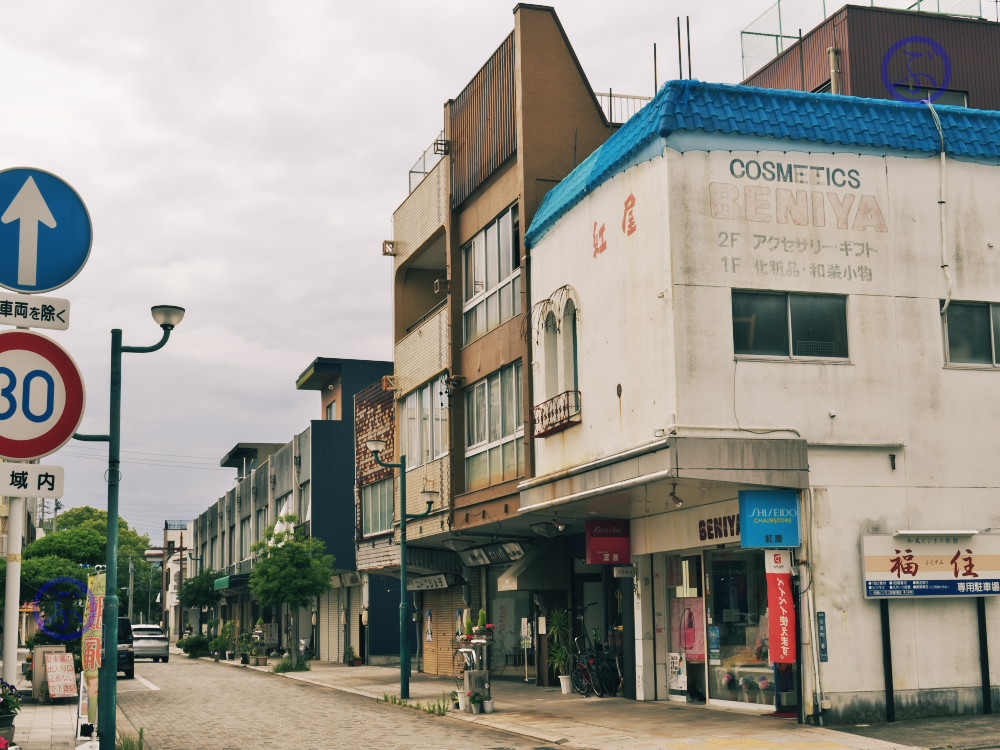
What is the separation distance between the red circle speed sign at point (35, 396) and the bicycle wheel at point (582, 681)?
19.6 metres

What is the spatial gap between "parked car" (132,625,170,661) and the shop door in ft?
104

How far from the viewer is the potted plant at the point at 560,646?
981 inches

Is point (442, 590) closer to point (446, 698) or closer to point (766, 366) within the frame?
point (446, 698)

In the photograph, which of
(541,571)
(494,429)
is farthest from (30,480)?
(541,571)

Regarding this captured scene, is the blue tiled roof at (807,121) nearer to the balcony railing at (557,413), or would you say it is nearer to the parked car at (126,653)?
the balcony railing at (557,413)

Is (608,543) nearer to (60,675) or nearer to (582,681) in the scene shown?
(582,681)

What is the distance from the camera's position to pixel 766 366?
17.6 meters

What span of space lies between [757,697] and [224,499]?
60.1 m

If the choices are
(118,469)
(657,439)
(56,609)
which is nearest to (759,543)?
(657,439)

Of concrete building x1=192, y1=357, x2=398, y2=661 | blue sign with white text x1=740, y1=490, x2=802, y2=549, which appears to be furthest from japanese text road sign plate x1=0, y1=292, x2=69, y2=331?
concrete building x1=192, y1=357, x2=398, y2=661

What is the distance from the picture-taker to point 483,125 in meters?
27.5

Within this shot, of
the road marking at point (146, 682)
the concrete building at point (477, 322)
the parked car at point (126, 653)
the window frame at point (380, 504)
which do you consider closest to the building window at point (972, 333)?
the concrete building at point (477, 322)
